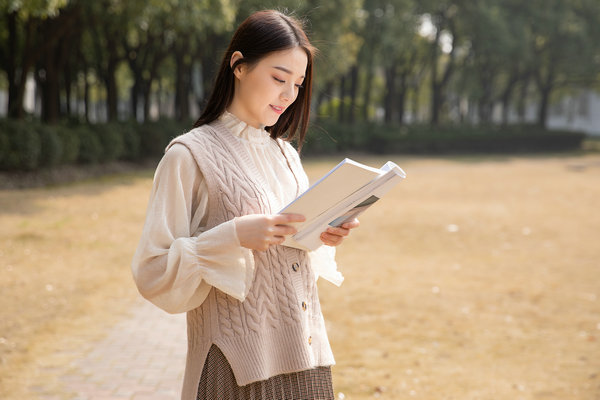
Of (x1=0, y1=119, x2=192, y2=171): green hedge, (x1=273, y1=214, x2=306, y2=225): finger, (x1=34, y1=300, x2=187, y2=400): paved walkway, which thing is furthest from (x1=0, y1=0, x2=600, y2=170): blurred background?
(x1=273, y1=214, x2=306, y2=225): finger

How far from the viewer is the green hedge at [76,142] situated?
15.1m

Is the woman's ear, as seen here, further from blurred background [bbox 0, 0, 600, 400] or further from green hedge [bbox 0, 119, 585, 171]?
green hedge [bbox 0, 119, 585, 171]

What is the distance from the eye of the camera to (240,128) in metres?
2.22

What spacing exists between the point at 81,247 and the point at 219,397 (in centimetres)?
745

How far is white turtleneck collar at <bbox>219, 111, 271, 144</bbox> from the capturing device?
223cm

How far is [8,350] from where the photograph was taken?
525 centimetres

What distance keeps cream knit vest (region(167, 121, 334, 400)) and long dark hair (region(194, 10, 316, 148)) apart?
0.33 feet

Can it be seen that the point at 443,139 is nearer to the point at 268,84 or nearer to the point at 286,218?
the point at 268,84

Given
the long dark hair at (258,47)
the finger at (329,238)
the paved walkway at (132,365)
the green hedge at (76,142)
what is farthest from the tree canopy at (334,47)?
the finger at (329,238)

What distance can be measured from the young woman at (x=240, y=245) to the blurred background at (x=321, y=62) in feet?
29.6

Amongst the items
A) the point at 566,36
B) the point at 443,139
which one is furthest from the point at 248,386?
the point at 566,36

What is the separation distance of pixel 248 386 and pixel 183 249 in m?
0.49

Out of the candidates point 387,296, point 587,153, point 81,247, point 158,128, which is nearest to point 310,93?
point 387,296

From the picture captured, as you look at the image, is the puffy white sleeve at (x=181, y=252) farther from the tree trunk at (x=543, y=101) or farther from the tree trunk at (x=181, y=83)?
the tree trunk at (x=543, y=101)
